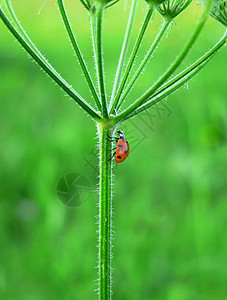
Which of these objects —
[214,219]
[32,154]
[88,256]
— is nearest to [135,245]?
[88,256]

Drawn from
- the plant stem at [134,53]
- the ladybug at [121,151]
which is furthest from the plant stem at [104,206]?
the ladybug at [121,151]

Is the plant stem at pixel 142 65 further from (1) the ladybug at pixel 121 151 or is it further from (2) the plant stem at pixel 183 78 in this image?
(1) the ladybug at pixel 121 151

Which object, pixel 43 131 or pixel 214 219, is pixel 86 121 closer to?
pixel 43 131

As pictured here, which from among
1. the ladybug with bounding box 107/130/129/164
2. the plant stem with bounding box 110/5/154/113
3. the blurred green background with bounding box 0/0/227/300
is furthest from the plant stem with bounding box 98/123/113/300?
the blurred green background with bounding box 0/0/227/300

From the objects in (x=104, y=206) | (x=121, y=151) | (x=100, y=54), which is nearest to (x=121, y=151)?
(x=121, y=151)

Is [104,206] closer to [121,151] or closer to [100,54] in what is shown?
[121,151]
